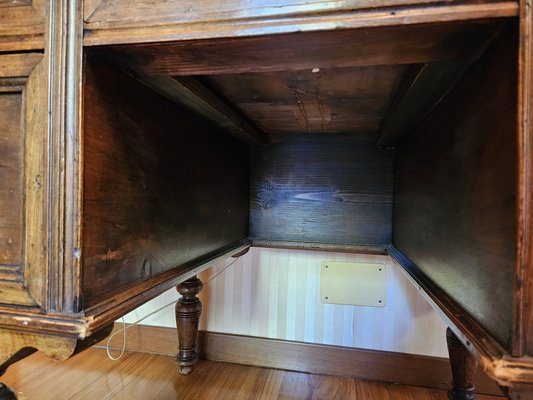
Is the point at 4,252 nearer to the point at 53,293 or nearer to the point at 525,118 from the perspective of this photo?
the point at 53,293

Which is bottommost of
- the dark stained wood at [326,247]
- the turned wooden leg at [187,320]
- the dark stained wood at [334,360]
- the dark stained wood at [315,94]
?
the dark stained wood at [334,360]

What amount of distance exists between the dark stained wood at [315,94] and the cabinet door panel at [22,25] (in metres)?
0.22

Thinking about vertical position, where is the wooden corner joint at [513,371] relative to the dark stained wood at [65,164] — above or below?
below

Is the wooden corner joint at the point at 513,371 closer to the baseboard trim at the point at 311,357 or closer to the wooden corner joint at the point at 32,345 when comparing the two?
the wooden corner joint at the point at 32,345

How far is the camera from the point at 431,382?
0.97m

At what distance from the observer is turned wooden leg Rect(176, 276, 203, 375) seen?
957 mm

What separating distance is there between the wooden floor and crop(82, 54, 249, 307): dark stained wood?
549 mm

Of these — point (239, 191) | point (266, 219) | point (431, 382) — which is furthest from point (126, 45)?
point (431, 382)

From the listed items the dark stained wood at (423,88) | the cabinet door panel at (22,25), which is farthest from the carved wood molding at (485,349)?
the cabinet door panel at (22,25)

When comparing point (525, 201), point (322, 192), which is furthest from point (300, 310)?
point (525, 201)

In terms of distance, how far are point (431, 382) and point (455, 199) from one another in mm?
855

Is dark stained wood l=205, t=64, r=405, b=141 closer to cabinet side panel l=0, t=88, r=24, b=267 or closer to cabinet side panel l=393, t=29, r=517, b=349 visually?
cabinet side panel l=393, t=29, r=517, b=349

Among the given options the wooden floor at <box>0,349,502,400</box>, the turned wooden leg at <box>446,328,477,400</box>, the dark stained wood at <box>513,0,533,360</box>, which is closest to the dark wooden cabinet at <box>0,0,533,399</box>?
the dark stained wood at <box>513,0,533,360</box>

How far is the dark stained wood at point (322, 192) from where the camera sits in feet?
2.84
